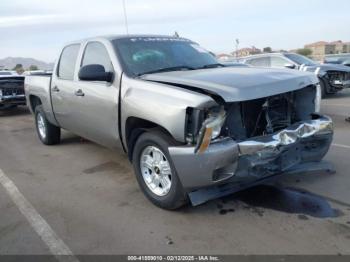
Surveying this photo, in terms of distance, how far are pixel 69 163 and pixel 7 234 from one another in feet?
8.09

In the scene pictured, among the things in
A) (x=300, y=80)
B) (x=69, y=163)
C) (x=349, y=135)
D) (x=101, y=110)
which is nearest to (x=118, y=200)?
(x=101, y=110)

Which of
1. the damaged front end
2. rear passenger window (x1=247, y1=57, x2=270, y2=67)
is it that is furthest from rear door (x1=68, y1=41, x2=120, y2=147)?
rear passenger window (x1=247, y1=57, x2=270, y2=67)

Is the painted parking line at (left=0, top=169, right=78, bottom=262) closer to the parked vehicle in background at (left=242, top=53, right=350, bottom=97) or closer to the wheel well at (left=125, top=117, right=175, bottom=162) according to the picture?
the wheel well at (left=125, top=117, right=175, bottom=162)

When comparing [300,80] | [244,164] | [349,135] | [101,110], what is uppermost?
[300,80]

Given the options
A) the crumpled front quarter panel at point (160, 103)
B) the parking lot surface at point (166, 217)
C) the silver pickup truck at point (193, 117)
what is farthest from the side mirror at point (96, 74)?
the parking lot surface at point (166, 217)

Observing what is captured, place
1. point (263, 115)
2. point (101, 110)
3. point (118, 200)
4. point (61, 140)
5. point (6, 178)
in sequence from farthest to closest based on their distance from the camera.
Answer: point (61, 140), point (6, 178), point (101, 110), point (118, 200), point (263, 115)

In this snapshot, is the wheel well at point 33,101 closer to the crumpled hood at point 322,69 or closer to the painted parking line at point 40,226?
the painted parking line at point 40,226

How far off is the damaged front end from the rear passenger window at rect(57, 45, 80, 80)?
9.50ft

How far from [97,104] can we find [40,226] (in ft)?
5.54

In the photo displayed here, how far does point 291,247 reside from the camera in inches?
127

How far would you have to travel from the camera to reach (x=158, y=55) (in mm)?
5008

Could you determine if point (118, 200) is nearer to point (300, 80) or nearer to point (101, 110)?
point (101, 110)

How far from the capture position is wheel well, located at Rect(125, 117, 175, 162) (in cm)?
417

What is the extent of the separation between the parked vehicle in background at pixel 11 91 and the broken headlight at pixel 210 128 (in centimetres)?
980
